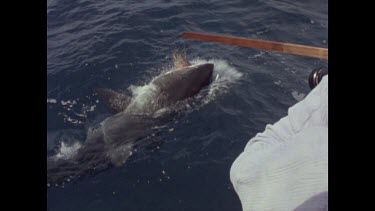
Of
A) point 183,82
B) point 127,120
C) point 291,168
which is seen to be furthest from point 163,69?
point 291,168

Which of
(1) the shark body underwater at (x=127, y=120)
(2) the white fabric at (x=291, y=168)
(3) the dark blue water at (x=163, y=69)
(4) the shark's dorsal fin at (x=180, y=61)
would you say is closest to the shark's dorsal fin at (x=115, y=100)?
(1) the shark body underwater at (x=127, y=120)

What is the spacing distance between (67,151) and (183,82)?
276cm

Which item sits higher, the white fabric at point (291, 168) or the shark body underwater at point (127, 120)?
the white fabric at point (291, 168)

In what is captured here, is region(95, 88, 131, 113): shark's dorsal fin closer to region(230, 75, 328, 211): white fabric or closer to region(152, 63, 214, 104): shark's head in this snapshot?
region(152, 63, 214, 104): shark's head

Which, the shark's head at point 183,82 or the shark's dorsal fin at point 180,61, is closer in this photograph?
the shark's head at point 183,82

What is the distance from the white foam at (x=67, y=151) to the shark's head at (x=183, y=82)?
2011mm

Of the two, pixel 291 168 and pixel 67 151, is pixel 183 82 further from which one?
pixel 291 168

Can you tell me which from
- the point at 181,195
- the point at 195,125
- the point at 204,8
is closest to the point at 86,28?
the point at 204,8

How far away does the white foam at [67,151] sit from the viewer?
697cm

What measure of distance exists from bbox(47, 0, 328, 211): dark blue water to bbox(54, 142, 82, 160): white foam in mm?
64

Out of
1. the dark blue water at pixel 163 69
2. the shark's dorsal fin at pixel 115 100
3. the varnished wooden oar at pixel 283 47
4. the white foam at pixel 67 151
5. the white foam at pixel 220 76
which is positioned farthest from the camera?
the white foam at pixel 220 76

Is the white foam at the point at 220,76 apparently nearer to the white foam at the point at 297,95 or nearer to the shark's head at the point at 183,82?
the shark's head at the point at 183,82

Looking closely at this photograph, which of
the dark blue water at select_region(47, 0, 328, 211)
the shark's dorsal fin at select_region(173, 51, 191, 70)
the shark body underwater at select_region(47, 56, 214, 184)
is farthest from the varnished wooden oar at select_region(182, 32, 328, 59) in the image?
the shark's dorsal fin at select_region(173, 51, 191, 70)
